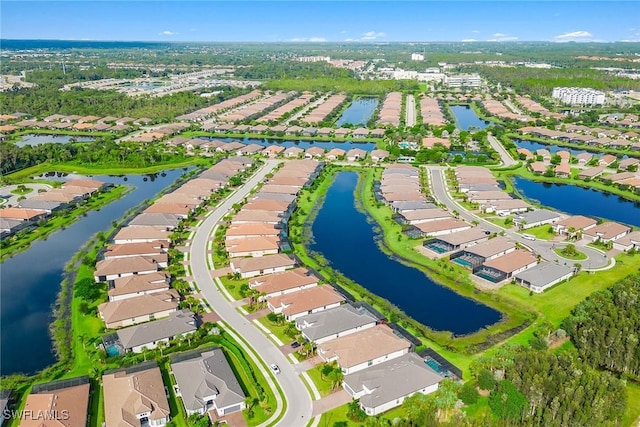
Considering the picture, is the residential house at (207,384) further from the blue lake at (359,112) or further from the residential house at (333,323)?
the blue lake at (359,112)

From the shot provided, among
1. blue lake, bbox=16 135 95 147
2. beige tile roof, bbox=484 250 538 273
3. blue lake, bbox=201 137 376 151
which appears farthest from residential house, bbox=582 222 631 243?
blue lake, bbox=16 135 95 147

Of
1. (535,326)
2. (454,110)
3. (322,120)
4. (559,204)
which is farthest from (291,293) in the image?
(454,110)

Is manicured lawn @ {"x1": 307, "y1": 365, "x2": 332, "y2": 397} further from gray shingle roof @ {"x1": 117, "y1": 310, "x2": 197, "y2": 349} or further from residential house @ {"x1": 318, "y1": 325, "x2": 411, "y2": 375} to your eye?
gray shingle roof @ {"x1": 117, "y1": 310, "x2": 197, "y2": 349}

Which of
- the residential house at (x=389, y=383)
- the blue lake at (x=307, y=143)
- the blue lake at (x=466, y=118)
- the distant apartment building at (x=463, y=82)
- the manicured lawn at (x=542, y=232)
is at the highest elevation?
the distant apartment building at (x=463, y=82)

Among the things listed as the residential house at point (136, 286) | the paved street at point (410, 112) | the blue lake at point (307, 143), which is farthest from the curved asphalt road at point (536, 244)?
the paved street at point (410, 112)

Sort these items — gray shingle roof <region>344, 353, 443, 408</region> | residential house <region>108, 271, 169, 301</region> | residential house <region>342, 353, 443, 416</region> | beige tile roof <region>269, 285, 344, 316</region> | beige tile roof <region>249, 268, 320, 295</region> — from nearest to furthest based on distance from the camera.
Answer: residential house <region>342, 353, 443, 416</region>
gray shingle roof <region>344, 353, 443, 408</region>
beige tile roof <region>269, 285, 344, 316</region>
residential house <region>108, 271, 169, 301</region>
beige tile roof <region>249, 268, 320, 295</region>

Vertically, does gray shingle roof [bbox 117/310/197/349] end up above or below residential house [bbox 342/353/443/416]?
above

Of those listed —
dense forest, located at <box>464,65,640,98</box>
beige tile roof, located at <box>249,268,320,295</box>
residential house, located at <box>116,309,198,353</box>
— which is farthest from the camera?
dense forest, located at <box>464,65,640,98</box>

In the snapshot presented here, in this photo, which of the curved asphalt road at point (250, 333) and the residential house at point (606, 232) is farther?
the residential house at point (606, 232)

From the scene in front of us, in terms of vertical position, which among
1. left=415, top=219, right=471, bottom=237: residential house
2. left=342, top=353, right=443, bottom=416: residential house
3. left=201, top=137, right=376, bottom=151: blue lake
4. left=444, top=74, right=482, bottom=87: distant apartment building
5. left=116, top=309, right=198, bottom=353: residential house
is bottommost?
left=342, top=353, right=443, bottom=416: residential house
